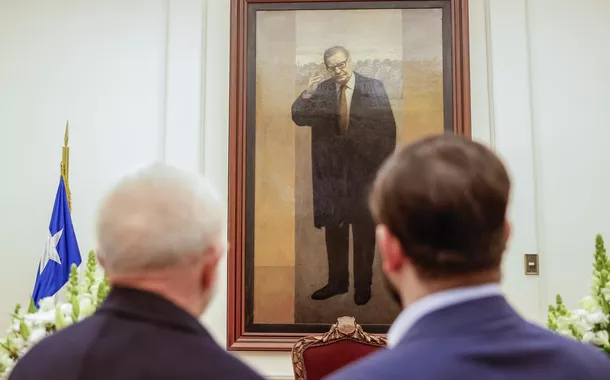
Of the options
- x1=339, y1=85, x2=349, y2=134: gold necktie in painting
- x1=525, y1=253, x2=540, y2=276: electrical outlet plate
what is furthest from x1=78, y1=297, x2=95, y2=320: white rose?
x1=525, y1=253, x2=540, y2=276: electrical outlet plate

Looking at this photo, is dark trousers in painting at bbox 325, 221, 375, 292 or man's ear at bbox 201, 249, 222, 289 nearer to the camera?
man's ear at bbox 201, 249, 222, 289

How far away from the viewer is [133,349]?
1187 mm

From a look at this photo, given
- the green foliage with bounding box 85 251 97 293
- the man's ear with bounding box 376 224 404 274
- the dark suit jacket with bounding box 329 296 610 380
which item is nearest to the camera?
the dark suit jacket with bounding box 329 296 610 380

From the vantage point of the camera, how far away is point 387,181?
3.55ft

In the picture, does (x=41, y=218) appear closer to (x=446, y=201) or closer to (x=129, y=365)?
(x=129, y=365)

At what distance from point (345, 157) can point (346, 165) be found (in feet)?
0.20

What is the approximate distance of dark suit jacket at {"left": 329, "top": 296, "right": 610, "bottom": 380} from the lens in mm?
988

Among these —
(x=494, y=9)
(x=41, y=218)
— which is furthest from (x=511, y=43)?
(x=41, y=218)

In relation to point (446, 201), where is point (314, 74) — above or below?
above

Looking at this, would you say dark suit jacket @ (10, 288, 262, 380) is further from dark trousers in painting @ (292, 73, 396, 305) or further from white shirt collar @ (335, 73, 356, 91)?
white shirt collar @ (335, 73, 356, 91)

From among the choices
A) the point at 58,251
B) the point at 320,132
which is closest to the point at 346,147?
the point at 320,132

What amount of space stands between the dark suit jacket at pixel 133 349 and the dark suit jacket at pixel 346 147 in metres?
3.40

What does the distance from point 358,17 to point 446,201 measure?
13.3 feet

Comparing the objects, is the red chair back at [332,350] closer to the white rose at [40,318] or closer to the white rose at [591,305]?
the white rose at [591,305]
